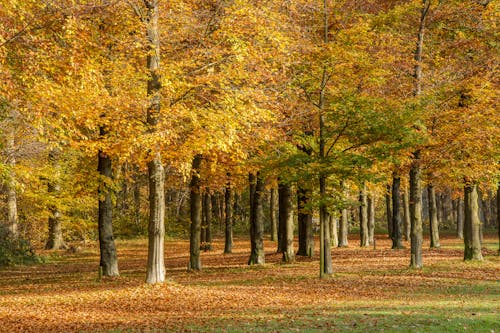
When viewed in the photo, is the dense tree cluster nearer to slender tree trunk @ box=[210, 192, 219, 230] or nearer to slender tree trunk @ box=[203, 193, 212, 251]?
slender tree trunk @ box=[203, 193, 212, 251]

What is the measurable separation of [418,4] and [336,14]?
3.49 metres

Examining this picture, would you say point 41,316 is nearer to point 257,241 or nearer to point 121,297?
point 121,297

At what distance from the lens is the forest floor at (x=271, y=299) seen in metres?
12.7

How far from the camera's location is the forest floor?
12719 millimetres

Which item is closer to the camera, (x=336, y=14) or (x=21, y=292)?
(x=21, y=292)

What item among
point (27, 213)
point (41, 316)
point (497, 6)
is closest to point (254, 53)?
point (41, 316)

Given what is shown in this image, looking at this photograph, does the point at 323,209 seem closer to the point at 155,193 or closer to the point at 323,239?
the point at 323,239

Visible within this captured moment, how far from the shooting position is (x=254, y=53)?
1727 cm

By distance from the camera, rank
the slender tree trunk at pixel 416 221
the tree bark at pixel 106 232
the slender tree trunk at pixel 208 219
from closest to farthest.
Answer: the tree bark at pixel 106 232
the slender tree trunk at pixel 416 221
the slender tree trunk at pixel 208 219

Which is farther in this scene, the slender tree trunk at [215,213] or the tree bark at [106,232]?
the slender tree trunk at [215,213]

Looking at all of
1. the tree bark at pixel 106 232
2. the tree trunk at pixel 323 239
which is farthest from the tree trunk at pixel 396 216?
the tree bark at pixel 106 232

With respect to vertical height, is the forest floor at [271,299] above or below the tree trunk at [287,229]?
below

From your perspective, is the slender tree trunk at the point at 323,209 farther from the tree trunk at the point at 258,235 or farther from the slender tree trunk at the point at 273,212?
the slender tree trunk at the point at 273,212

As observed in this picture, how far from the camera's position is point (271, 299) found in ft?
56.2
